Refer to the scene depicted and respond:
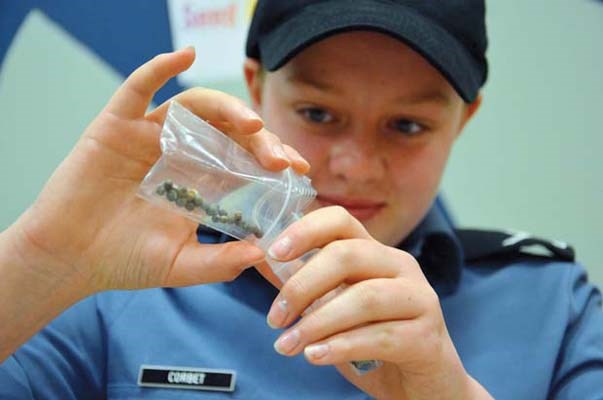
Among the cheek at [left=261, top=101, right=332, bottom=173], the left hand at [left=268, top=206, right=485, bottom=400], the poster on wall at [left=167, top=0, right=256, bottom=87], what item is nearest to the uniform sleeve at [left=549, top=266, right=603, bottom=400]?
the left hand at [left=268, top=206, right=485, bottom=400]

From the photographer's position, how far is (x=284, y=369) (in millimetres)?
818

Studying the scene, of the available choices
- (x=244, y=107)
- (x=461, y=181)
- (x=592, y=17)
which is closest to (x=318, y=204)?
(x=244, y=107)

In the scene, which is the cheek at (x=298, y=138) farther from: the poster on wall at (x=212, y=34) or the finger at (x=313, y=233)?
the poster on wall at (x=212, y=34)

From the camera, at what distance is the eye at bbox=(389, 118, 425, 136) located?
851 mm

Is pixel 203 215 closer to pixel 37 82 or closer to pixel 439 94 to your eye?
pixel 439 94

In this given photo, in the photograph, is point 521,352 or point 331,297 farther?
point 521,352

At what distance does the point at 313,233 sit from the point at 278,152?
0.27ft

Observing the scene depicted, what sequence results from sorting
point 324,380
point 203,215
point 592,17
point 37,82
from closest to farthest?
point 203,215
point 324,380
point 592,17
point 37,82

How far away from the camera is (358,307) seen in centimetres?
56

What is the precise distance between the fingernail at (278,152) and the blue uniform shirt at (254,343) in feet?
1.00

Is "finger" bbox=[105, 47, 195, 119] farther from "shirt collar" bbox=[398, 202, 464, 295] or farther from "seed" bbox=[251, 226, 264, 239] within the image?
"shirt collar" bbox=[398, 202, 464, 295]

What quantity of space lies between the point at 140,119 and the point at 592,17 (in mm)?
918

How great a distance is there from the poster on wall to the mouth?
1.78 ft

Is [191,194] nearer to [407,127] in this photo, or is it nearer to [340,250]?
[340,250]
